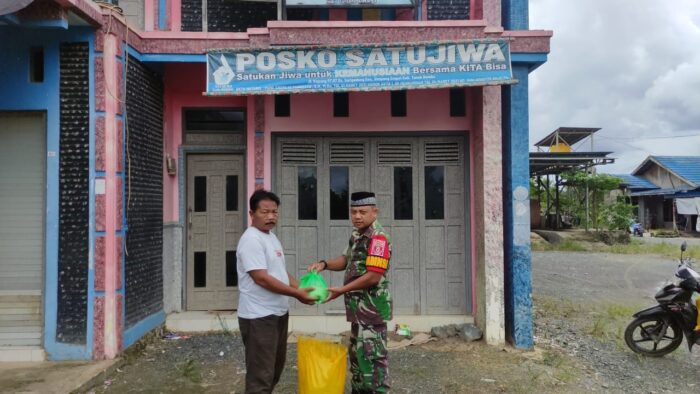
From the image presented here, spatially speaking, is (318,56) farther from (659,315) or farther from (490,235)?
(659,315)

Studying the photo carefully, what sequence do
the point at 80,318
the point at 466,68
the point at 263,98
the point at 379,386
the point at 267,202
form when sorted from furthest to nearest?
1. the point at 263,98
2. the point at 466,68
3. the point at 80,318
4. the point at 379,386
5. the point at 267,202

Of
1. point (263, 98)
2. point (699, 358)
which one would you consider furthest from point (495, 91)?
point (699, 358)

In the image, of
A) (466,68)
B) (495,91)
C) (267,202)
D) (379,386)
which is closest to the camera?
(267,202)

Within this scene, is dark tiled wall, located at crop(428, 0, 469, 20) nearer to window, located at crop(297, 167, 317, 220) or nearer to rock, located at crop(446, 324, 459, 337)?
window, located at crop(297, 167, 317, 220)

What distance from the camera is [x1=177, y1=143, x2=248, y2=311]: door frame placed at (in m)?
6.09

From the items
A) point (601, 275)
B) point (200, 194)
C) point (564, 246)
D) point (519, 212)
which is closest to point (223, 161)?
point (200, 194)

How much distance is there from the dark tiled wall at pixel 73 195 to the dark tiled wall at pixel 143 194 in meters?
0.39

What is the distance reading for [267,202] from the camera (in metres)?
3.15

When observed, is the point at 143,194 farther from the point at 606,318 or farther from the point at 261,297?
the point at 606,318

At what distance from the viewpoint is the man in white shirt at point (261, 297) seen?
301 cm

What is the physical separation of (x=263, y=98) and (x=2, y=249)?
3.14 m

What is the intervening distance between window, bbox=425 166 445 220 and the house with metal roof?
2570 centimetres

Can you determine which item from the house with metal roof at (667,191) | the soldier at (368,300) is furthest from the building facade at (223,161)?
the house with metal roof at (667,191)

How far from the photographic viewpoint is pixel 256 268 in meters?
2.99
